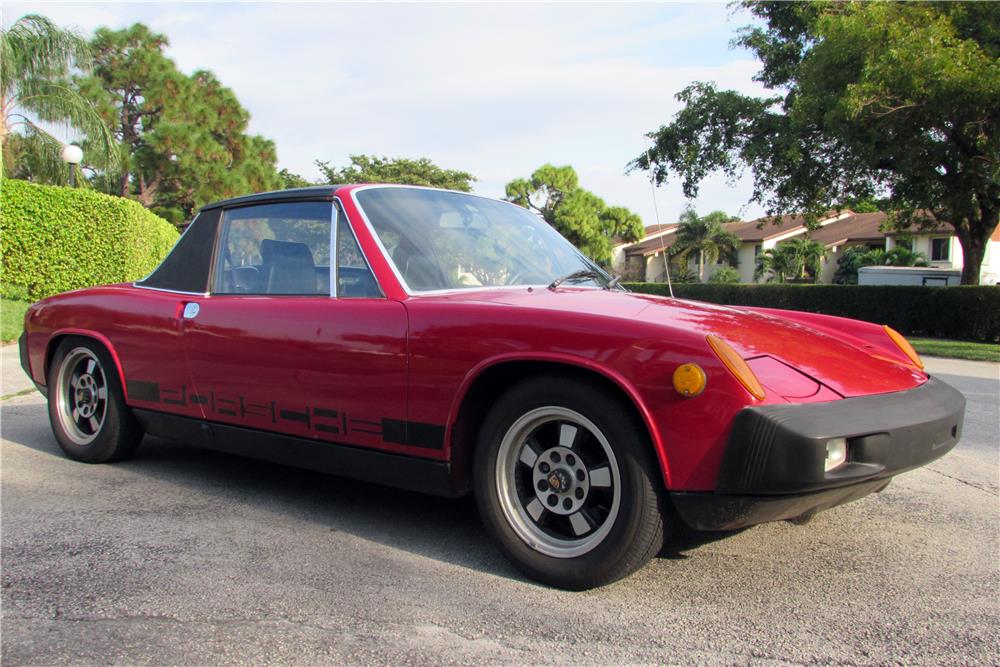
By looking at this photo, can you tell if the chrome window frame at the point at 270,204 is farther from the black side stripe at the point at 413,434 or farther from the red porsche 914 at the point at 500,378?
the black side stripe at the point at 413,434

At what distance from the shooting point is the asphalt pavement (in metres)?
2.34

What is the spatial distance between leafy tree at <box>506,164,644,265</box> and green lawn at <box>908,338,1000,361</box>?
4295 centimetres

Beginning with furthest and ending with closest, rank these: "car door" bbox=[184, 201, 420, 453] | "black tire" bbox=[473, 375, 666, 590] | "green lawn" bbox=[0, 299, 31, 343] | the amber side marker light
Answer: "green lawn" bbox=[0, 299, 31, 343], "car door" bbox=[184, 201, 420, 453], "black tire" bbox=[473, 375, 666, 590], the amber side marker light

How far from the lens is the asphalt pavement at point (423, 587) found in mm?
2336

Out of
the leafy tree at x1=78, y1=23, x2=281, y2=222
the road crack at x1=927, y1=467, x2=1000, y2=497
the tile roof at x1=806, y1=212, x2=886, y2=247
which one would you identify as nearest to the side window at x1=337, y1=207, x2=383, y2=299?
the road crack at x1=927, y1=467, x2=1000, y2=497

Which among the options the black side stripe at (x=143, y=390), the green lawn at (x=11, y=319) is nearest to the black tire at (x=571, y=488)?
the black side stripe at (x=143, y=390)

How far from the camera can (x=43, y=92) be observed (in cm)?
2006

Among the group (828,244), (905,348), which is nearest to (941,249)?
(828,244)

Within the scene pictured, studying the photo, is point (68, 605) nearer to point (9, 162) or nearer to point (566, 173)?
point (9, 162)

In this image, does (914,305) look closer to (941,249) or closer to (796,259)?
(941,249)

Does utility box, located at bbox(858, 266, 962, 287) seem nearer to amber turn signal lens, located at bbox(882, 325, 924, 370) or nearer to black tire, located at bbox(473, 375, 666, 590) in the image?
amber turn signal lens, located at bbox(882, 325, 924, 370)

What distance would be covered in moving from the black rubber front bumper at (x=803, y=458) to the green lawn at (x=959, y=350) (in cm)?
1247

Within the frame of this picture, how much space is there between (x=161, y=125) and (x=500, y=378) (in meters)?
34.9

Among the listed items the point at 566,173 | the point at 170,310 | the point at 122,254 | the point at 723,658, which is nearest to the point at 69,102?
the point at 122,254
